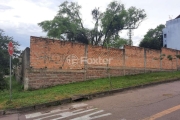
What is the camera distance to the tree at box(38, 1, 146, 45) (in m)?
33.2

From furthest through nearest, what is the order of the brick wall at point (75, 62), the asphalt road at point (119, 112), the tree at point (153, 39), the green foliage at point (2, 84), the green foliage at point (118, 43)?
the tree at point (153, 39) → the green foliage at point (118, 43) → the green foliage at point (2, 84) → the brick wall at point (75, 62) → the asphalt road at point (119, 112)

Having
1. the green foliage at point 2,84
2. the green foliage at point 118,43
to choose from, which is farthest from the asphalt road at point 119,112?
the green foliage at point 118,43

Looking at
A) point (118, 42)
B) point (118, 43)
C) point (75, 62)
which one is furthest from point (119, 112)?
point (118, 42)

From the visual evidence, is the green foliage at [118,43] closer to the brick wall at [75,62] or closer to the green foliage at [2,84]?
the brick wall at [75,62]

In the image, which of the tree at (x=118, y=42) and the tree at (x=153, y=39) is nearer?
the tree at (x=118, y=42)

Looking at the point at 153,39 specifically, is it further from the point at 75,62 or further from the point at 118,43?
the point at 75,62

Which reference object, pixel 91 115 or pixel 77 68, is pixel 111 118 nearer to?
pixel 91 115

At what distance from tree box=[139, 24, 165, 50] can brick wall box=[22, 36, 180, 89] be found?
18715mm

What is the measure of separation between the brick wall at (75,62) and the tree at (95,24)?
62.3ft

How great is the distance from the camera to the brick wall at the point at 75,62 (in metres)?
9.84

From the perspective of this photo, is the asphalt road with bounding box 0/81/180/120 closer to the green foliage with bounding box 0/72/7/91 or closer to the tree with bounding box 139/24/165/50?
the green foliage with bounding box 0/72/7/91

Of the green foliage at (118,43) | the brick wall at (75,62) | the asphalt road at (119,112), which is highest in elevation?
the green foliage at (118,43)

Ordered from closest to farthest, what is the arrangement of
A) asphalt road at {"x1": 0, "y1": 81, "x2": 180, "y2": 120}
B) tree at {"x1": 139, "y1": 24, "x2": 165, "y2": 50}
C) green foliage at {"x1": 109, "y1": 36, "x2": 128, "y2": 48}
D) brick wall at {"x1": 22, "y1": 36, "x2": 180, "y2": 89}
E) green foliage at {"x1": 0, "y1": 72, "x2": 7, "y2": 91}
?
asphalt road at {"x1": 0, "y1": 81, "x2": 180, "y2": 120} → brick wall at {"x1": 22, "y1": 36, "x2": 180, "y2": 89} → green foliage at {"x1": 0, "y1": 72, "x2": 7, "y2": 91} → green foliage at {"x1": 109, "y1": 36, "x2": 128, "y2": 48} → tree at {"x1": 139, "y1": 24, "x2": 165, "y2": 50}

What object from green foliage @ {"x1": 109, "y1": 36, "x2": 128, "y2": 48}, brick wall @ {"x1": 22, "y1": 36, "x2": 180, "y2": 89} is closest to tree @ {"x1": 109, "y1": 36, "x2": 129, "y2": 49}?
green foliage @ {"x1": 109, "y1": 36, "x2": 128, "y2": 48}
